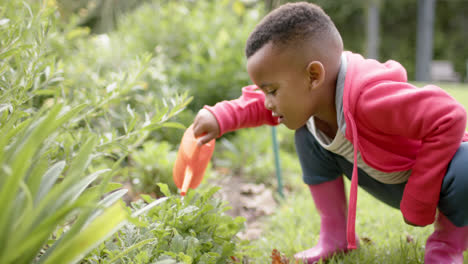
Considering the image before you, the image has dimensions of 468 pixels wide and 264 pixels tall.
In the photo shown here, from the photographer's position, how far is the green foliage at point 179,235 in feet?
3.37

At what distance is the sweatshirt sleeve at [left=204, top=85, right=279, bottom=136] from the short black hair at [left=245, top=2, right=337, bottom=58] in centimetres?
23

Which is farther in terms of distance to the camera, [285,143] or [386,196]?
[285,143]

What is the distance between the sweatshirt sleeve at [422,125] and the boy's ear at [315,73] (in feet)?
0.45

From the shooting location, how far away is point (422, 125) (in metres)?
1.03

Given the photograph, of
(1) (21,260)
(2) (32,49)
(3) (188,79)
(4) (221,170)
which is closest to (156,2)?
(3) (188,79)

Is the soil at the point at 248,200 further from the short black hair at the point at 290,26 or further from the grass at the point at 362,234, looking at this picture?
the short black hair at the point at 290,26

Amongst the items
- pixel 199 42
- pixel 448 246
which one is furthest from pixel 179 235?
pixel 199 42

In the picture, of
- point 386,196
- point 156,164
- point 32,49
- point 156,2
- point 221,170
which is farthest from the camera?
point 156,2

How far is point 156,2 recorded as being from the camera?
3.62 metres

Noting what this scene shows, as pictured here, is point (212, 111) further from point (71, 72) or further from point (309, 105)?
point (71, 72)

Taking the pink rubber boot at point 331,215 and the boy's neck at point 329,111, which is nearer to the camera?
the boy's neck at point 329,111

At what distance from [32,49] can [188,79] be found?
1.68m

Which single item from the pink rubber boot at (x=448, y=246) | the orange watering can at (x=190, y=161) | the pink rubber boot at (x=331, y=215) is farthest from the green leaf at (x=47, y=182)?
the pink rubber boot at (x=448, y=246)

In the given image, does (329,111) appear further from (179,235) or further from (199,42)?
(199,42)
